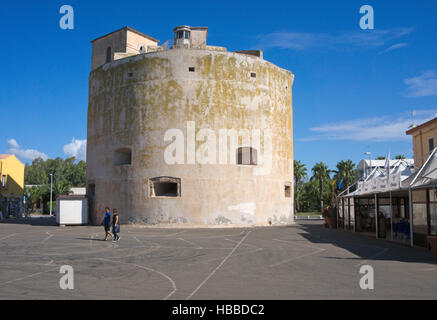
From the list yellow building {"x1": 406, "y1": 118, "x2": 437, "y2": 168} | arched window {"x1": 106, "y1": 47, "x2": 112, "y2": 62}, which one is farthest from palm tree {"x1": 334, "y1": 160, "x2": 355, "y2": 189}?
arched window {"x1": 106, "y1": 47, "x2": 112, "y2": 62}

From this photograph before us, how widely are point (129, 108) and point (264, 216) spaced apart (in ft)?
36.0

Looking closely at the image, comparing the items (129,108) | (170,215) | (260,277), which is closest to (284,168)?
(170,215)

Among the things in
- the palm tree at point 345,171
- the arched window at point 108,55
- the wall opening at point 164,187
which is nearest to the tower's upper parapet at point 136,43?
the arched window at point 108,55

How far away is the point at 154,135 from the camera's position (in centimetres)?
2333

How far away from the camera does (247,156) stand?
84.1 feet

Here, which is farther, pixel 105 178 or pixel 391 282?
pixel 105 178

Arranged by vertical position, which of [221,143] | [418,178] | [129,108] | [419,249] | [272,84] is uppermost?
[272,84]

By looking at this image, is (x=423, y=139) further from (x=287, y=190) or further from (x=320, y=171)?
(x=320, y=171)

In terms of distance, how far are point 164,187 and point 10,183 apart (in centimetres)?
2241

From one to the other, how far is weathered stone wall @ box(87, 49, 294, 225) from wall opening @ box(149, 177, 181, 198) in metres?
0.27

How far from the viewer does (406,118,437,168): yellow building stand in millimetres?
25969

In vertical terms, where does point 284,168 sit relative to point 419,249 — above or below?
above

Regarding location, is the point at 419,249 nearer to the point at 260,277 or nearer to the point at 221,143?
the point at 260,277

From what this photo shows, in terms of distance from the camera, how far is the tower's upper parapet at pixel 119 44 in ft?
97.2
